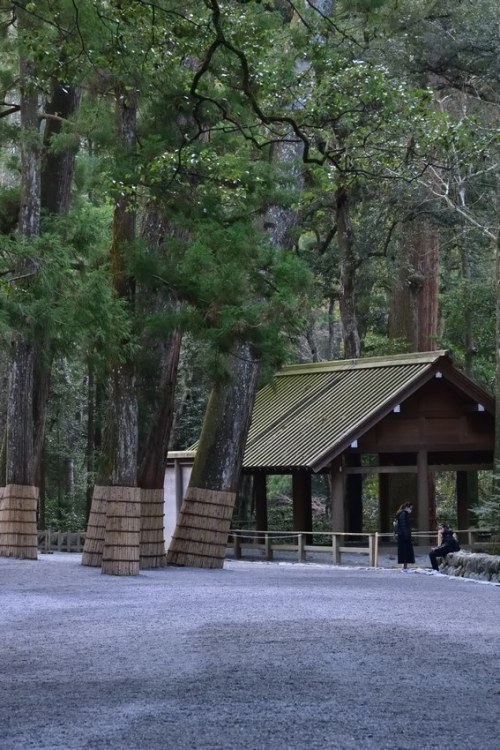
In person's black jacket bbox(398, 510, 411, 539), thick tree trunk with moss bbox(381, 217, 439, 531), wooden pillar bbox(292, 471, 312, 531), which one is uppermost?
thick tree trunk with moss bbox(381, 217, 439, 531)

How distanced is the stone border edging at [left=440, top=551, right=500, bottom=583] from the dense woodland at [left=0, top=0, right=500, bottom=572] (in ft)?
13.3

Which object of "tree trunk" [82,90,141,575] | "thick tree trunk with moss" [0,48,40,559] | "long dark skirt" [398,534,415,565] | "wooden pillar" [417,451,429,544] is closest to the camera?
"tree trunk" [82,90,141,575]

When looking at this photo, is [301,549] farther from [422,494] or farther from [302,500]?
[422,494]

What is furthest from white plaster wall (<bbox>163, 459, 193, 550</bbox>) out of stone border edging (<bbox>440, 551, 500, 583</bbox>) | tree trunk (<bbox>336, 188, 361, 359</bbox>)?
stone border edging (<bbox>440, 551, 500, 583</bbox>)

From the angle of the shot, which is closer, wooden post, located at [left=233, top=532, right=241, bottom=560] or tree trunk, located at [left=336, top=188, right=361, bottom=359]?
wooden post, located at [left=233, top=532, right=241, bottom=560]

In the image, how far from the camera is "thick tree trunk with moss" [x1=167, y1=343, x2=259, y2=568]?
2030 cm

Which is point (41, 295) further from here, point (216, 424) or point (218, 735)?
point (218, 735)

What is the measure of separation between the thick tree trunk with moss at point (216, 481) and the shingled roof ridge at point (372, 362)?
17.6ft

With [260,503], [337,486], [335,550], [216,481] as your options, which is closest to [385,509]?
[260,503]

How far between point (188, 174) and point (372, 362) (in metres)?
11.7

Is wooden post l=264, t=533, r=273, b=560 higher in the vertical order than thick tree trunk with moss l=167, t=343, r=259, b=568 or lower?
lower

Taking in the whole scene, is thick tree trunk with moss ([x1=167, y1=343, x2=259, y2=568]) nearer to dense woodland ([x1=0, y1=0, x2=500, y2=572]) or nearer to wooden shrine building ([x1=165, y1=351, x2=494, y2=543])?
dense woodland ([x1=0, y1=0, x2=500, y2=572])

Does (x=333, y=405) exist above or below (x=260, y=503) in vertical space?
above

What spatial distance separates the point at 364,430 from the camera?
77.5 ft
